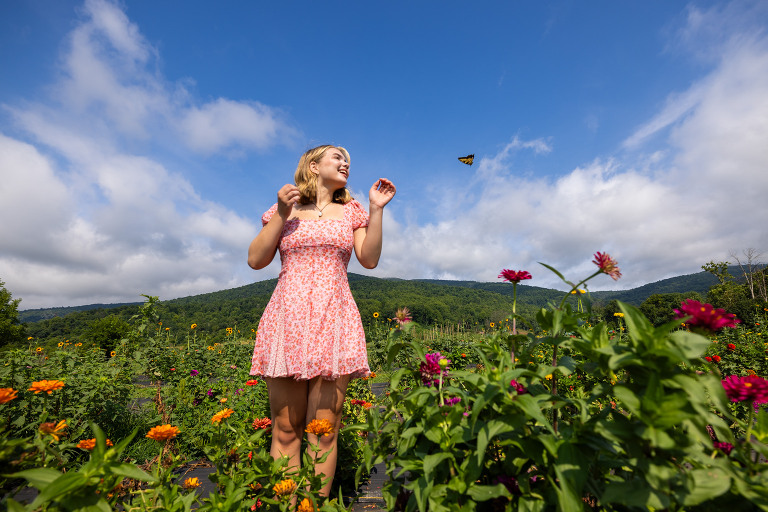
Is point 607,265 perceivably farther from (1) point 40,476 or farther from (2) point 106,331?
(2) point 106,331

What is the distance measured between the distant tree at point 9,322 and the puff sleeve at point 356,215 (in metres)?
30.8

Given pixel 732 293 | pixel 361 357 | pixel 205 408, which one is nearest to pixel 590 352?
pixel 361 357

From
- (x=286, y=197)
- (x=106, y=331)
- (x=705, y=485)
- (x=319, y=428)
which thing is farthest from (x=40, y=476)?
(x=106, y=331)

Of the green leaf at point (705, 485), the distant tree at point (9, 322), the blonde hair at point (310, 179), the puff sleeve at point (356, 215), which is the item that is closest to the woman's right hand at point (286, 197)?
the blonde hair at point (310, 179)

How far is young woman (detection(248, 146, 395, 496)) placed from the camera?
1863mm

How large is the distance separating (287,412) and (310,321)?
1.81ft

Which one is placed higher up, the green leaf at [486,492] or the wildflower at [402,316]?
the wildflower at [402,316]

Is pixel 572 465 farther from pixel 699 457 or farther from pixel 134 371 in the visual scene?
pixel 134 371

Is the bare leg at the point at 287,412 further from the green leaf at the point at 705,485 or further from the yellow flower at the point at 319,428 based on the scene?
the green leaf at the point at 705,485

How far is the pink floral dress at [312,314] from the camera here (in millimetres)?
1848

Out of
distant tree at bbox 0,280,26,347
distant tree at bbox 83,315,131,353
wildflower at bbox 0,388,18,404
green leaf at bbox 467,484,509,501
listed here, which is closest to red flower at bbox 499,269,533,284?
green leaf at bbox 467,484,509,501

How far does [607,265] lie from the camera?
125 cm

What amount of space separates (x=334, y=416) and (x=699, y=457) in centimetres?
162

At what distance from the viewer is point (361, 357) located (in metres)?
1.94
